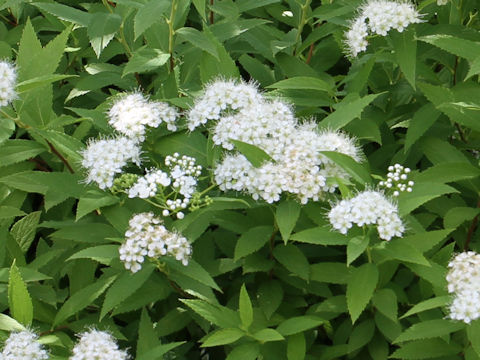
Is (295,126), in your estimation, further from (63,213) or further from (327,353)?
(63,213)

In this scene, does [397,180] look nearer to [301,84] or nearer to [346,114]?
[346,114]

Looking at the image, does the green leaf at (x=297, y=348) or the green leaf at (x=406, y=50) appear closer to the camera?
the green leaf at (x=297, y=348)

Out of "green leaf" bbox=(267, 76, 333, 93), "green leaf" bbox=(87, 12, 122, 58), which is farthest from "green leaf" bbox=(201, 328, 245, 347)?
"green leaf" bbox=(87, 12, 122, 58)

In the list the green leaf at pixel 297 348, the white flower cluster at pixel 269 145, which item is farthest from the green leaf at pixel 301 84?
the green leaf at pixel 297 348

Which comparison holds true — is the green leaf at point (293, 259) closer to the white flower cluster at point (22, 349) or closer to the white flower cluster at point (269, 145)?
the white flower cluster at point (269, 145)

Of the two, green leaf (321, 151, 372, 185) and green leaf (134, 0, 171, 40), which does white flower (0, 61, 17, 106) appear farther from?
green leaf (321, 151, 372, 185)

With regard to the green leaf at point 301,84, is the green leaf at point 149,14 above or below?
above
